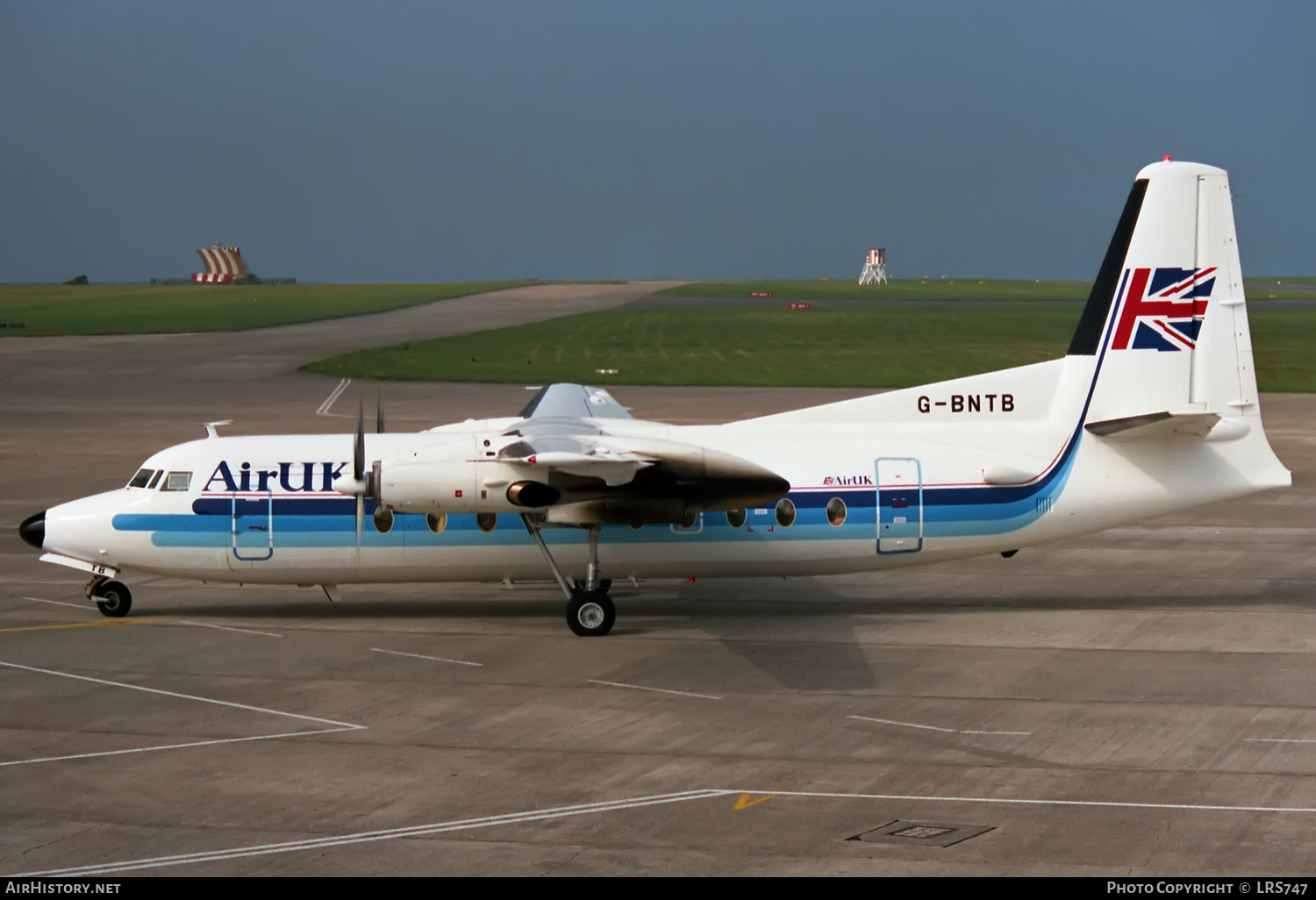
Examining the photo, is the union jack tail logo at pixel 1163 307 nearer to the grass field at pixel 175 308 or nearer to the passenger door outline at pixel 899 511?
the passenger door outline at pixel 899 511

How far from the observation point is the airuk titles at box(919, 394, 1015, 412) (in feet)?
75.2

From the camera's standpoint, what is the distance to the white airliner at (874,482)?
21922mm

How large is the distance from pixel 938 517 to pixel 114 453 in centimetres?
2793

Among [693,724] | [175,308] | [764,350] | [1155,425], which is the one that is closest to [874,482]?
[1155,425]

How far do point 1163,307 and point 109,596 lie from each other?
1702 cm

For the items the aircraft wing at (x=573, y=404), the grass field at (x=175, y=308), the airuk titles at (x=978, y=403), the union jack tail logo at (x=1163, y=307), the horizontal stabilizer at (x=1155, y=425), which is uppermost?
the grass field at (x=175, y=308)

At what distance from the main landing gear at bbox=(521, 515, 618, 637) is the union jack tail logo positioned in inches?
342

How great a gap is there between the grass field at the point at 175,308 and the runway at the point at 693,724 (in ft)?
276

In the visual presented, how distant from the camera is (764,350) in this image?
269 feet

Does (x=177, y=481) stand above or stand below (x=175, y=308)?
below

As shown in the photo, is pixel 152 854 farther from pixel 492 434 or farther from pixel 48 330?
pixel 48 330

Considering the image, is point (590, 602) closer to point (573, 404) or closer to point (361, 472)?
point (361, 472)

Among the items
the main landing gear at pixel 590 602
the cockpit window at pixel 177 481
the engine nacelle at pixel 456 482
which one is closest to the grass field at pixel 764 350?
the main landing gear at pixel 590 602

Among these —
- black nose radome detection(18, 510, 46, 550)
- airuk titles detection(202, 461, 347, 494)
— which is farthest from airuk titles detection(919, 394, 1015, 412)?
black nose radome detection(18, 510, 46, 550)
